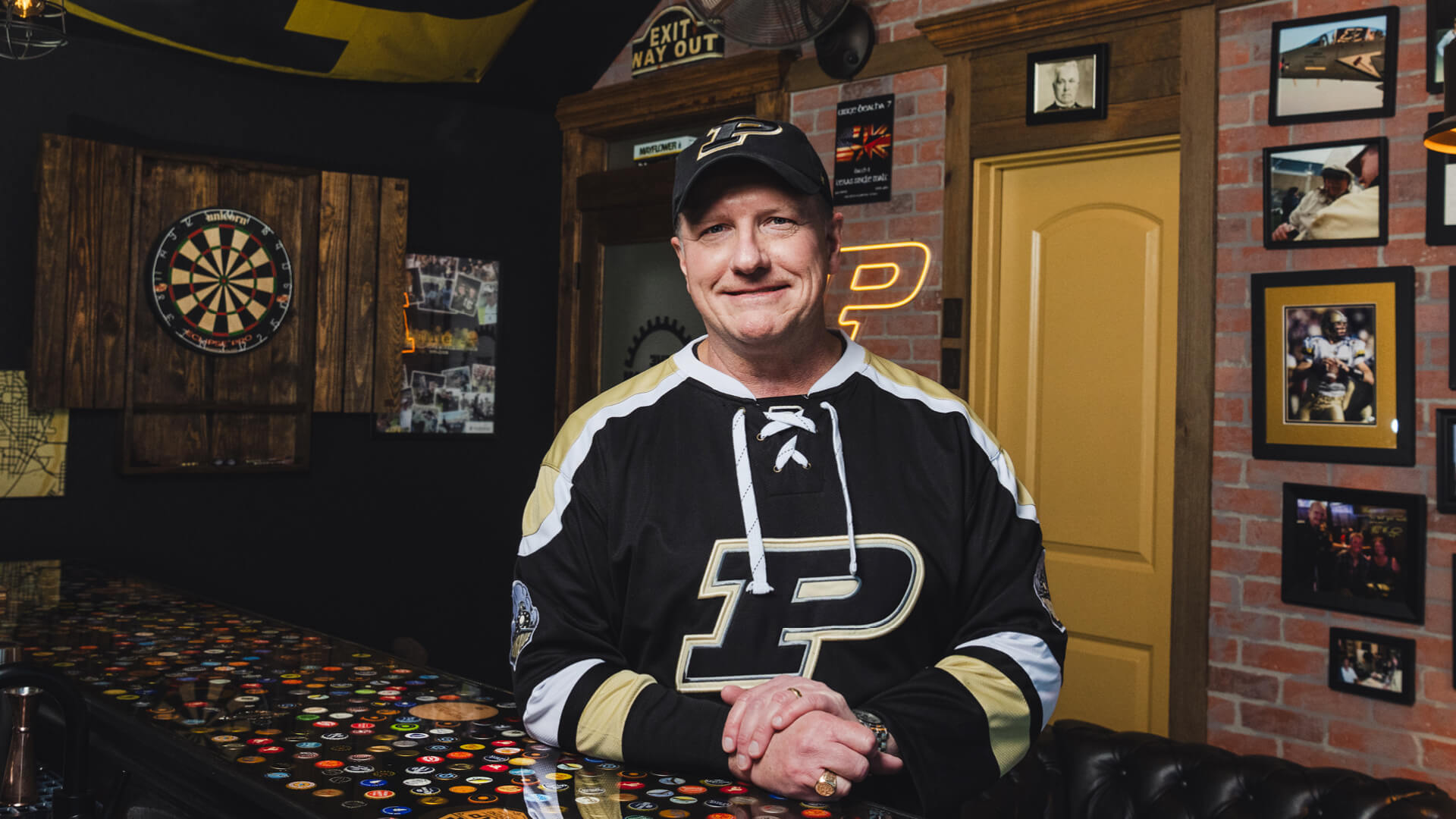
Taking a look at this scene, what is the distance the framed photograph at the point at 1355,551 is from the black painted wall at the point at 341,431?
313 centimetres

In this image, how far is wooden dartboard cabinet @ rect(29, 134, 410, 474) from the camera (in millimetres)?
3729

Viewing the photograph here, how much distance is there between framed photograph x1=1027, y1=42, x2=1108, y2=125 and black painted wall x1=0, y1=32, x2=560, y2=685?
231 centimetres

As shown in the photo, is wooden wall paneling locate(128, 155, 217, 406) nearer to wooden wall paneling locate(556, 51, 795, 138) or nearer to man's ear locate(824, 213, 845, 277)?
wooden wall paneling locate(556, 51, 795, 138)

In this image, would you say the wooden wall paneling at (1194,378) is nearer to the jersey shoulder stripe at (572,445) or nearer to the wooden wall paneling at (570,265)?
the jersey shoulder stripe at (572,445)

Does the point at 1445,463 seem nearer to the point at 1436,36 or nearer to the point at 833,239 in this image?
the point at 1436,36

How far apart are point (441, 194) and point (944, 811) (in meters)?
4.03

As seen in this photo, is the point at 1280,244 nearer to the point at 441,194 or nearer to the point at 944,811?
the point at 944,811

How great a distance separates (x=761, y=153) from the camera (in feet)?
4.59

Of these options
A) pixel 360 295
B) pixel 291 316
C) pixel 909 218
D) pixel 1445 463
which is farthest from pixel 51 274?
pixel 1445 463

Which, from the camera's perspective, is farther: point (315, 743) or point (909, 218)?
point (909, 218)

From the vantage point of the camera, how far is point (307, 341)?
430 cm

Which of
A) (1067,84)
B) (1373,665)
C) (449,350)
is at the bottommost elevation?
(1373,665)

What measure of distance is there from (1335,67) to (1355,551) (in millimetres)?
1199

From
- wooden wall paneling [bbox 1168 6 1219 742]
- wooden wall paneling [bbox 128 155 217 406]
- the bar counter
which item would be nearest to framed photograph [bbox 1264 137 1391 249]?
wooden wall paneling [bbox 1168 6 1219 742]
